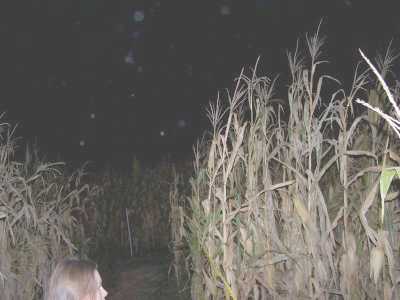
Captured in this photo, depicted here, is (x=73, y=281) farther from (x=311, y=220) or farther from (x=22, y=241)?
(x=22, y=241)

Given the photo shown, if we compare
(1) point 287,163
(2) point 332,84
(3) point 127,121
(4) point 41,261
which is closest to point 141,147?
(3) point 127,121

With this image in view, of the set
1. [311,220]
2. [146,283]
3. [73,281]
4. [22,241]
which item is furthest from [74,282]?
[146,283]

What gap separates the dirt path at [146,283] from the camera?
260 inches

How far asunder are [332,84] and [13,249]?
16561mm

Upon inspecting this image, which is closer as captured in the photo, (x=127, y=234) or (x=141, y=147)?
(x=127, y=234)

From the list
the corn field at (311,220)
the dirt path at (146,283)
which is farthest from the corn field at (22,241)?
the corn field at (311,220)

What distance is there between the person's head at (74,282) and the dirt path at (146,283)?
3.90m

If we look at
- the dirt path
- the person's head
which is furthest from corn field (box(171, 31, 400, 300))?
the dirt path

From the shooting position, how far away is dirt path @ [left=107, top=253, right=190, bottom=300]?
21.7ft

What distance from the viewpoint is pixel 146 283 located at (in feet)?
23.8

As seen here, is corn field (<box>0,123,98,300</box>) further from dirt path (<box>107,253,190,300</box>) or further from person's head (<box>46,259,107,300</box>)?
person's head (<box>46,259,107,300</box>)

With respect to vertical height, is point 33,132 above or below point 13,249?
above

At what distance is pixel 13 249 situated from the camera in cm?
545

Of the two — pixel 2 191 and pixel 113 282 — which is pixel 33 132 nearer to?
pixel 113 282
